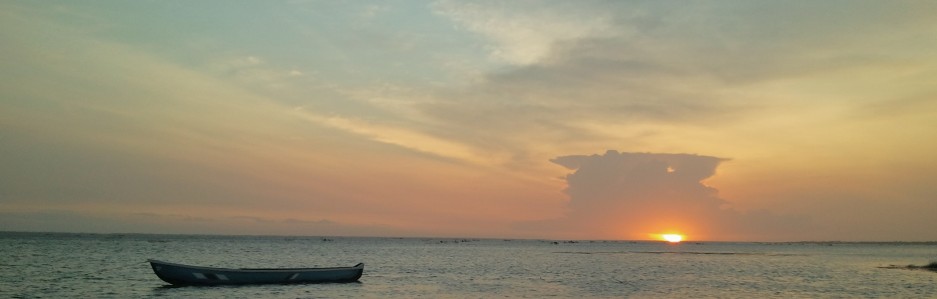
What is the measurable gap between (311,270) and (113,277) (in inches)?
749

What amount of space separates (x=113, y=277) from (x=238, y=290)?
1776 cm

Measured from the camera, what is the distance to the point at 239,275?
5353 cm

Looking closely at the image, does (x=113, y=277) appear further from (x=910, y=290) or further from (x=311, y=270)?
(x=910, y=290)

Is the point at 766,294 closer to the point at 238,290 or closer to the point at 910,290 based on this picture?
the point at 910,290

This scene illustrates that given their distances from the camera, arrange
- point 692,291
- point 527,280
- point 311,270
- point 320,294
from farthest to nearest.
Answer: point 527,280 → point 311,270 → point 692,291 → point 320,294

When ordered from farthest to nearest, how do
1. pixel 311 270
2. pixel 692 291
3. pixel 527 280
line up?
pixel 527 280
pixel 311 270
pixel 692 291

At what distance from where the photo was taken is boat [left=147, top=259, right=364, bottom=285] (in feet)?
169

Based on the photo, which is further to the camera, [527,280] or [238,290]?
[527,280]

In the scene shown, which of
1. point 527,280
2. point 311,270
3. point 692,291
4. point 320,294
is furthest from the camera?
point 527,280

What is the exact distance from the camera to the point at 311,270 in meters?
57.2

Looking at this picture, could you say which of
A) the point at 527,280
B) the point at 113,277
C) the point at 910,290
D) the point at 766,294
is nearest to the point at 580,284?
the point at 527,280

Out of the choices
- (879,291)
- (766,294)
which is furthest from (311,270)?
(879,291)

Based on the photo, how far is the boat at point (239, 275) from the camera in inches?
2026

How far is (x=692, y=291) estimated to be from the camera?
53500mm
